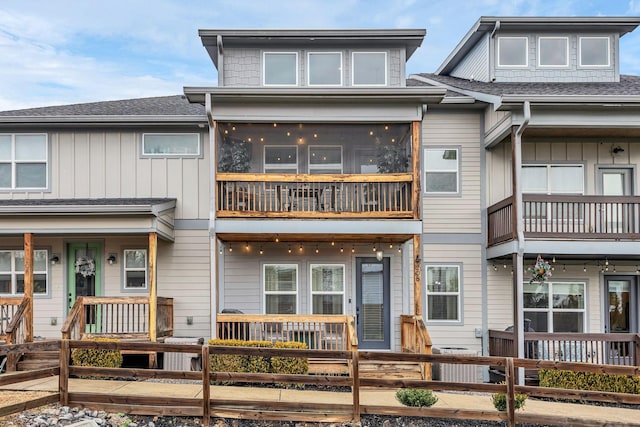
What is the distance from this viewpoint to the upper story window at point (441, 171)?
13266mm

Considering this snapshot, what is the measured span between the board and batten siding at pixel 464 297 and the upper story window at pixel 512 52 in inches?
200

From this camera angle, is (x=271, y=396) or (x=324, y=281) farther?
(x=324, y=281)

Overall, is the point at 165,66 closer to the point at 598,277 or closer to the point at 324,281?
the point at 324,281

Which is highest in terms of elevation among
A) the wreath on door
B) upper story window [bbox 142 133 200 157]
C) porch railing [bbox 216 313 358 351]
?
upper story window [bbox 142 133 200 157]

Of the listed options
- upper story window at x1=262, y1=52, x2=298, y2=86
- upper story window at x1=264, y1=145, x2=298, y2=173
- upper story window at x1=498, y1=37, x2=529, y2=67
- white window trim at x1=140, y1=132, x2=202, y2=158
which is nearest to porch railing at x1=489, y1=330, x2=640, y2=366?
upper story window at x1=264, y1=145, x2=298, y2=173

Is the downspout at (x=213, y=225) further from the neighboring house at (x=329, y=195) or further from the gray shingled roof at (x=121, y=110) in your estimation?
the gray shingled roof at (x=121, y=110)

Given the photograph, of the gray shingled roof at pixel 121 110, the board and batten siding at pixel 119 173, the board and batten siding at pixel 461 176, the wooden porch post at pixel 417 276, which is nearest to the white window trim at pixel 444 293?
the board and batten siding at pixel 461 176

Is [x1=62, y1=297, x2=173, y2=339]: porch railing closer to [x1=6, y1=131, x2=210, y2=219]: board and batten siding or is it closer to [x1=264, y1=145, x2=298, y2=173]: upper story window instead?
[x1=6, y1=131, x2=210, y2=219]: board and batten siding

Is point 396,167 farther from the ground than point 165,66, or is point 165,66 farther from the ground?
point 165,66

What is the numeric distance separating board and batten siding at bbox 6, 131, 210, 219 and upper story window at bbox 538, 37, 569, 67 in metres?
8.94

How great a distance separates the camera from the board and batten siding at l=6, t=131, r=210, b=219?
506 inches

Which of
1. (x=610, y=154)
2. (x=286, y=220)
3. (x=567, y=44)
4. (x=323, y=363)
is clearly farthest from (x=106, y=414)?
(x=567, y=44)

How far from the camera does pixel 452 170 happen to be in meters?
13.3

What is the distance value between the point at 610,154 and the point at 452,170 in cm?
381
